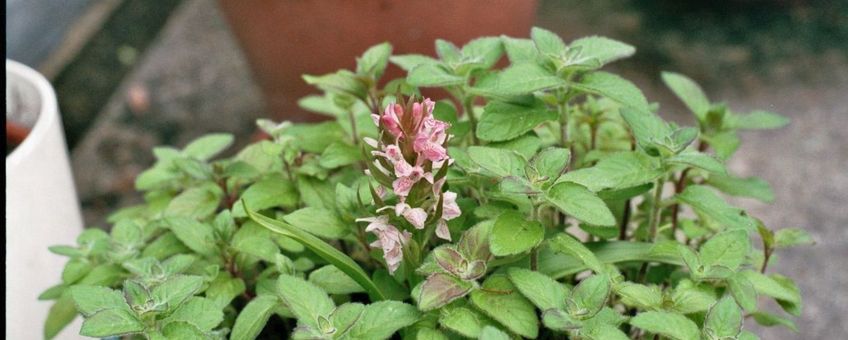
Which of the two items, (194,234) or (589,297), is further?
(194,234)

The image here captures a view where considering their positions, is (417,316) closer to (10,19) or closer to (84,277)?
(84,277)

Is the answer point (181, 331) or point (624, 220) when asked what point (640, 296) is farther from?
point (181, 331)

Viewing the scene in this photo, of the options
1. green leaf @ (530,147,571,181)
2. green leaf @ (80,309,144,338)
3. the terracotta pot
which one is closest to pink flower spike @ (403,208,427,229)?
green leaf @ (530,147,571,181)

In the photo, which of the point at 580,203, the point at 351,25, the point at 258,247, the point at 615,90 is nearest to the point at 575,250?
the point at 580,203

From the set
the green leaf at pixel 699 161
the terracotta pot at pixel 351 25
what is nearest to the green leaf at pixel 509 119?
the green leaf at pixel 699 161

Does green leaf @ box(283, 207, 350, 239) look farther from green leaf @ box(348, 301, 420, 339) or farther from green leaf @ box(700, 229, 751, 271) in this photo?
green leaf @ box(700, 229, 751, 271)
